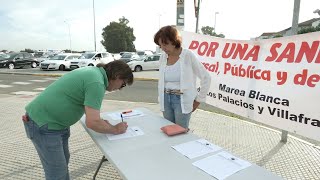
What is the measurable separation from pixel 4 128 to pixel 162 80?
3.93 metres

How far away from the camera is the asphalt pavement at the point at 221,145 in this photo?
372cm

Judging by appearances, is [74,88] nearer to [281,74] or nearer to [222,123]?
[281,74]

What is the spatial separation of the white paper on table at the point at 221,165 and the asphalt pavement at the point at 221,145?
6.20 feet

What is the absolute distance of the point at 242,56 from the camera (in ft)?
14.8

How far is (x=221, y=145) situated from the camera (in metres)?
4.74

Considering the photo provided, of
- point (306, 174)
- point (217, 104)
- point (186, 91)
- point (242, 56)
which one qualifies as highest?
point (242, 56)

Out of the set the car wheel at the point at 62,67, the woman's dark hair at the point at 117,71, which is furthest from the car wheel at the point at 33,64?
the woman's dark hair at the point at 117,71

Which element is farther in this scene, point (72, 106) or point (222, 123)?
point (222, 123)

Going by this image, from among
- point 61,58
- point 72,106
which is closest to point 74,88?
point 72,106

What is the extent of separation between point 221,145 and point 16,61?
83.3 feet

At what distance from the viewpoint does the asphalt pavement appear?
12.2 ft

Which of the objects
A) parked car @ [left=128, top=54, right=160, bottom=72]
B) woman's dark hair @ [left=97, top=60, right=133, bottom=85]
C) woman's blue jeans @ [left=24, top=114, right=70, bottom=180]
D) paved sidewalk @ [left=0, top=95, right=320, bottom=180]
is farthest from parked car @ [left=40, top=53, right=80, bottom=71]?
woman's dark hair @ [left=97, top=60, right=133, bottom=85]

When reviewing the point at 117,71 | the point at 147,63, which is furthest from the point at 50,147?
the point at 147,63

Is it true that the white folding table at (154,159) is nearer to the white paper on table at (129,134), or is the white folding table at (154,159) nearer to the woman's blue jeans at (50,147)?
the white paper on table at (129,134)
